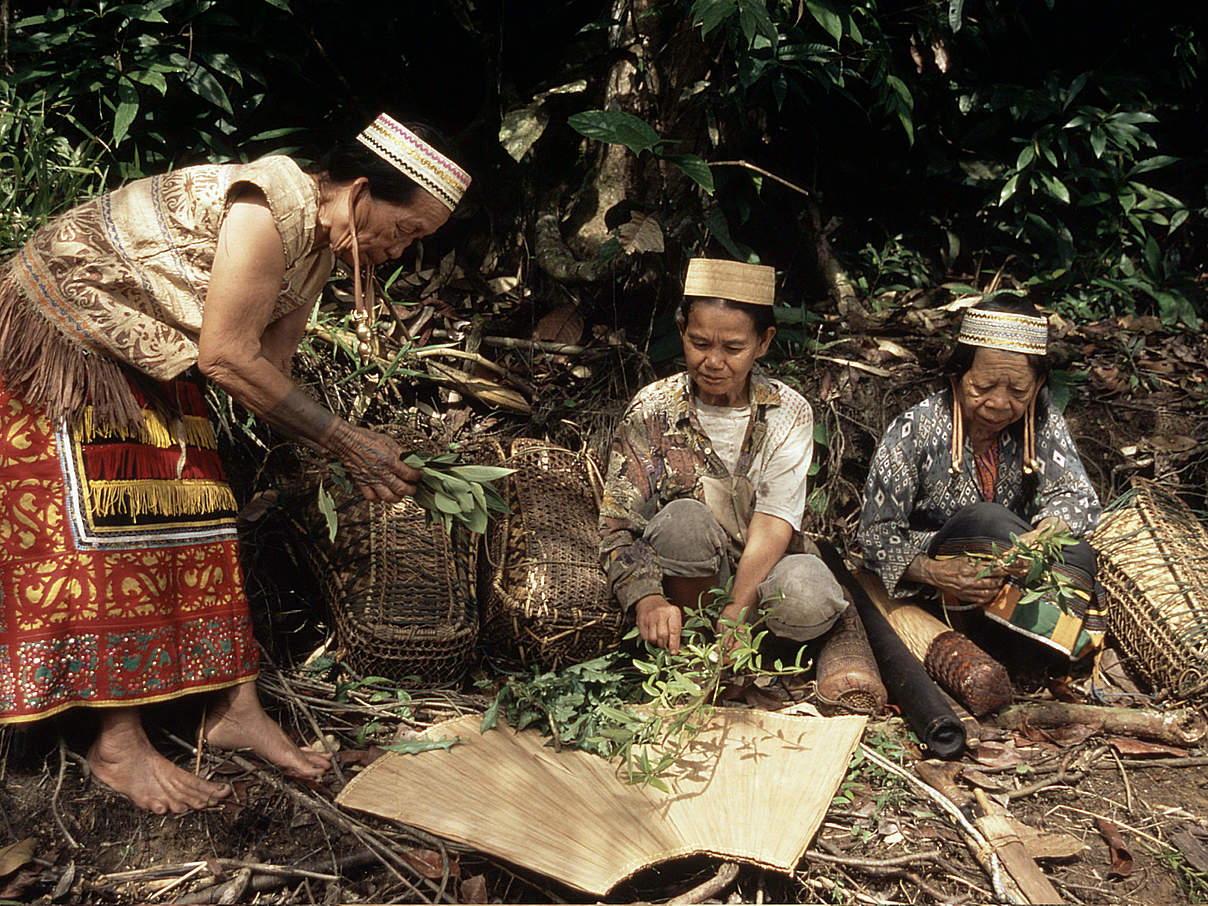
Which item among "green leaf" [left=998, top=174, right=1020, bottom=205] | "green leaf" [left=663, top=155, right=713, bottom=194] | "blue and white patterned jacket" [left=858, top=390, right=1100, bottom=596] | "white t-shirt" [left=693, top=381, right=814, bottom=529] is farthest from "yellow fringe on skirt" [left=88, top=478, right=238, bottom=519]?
"green leaf" [left=998, top=174, right=1020, bottom=205]

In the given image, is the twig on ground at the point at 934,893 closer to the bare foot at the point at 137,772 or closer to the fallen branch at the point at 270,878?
the fallen branch at the point at 270,878

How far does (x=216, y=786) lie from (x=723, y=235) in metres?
2.60

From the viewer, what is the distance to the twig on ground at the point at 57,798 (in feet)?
6.95

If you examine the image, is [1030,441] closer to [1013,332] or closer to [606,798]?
[1013,332]

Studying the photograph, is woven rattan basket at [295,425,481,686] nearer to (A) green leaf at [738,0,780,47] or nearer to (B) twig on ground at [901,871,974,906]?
(B) twig on ground at [901,871,974,906]

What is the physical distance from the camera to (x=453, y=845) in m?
2.13

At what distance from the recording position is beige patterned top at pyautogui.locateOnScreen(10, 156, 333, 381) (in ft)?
7.22

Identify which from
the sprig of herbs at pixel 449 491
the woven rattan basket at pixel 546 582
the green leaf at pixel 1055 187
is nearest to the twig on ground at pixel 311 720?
the sprig of herbs at pixel 449 491

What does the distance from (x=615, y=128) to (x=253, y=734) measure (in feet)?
7.17

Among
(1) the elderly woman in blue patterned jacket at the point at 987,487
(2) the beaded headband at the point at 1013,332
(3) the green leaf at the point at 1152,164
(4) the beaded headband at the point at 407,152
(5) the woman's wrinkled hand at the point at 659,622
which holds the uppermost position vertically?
(3) the green leaf at the point at 1152,164

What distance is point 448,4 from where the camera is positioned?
13.5 ft

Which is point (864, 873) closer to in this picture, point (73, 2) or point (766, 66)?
point (766, 66)

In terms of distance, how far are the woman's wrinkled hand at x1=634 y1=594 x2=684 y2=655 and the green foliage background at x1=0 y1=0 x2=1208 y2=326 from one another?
4.93 feet

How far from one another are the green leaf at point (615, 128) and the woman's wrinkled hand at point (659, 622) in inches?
59.0
